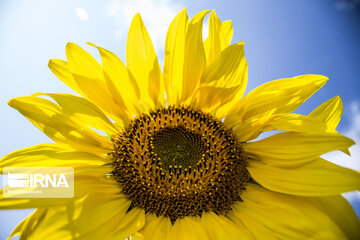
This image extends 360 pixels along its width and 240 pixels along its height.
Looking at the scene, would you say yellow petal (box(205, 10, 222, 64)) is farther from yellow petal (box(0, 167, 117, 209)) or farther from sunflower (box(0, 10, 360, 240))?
yellow petal (box(0, 167, 117, 209))

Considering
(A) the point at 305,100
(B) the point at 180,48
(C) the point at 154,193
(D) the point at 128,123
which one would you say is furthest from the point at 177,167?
(A) the point at 305,100

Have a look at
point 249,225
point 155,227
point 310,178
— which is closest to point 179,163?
point 155,227

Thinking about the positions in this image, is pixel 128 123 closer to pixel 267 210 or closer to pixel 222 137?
pixel 222 137

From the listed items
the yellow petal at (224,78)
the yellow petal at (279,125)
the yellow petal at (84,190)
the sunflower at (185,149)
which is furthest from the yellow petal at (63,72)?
the yellow petal at (279,125)

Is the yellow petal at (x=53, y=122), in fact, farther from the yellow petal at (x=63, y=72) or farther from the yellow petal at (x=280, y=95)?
the yellow petal at (x=280, y=95)

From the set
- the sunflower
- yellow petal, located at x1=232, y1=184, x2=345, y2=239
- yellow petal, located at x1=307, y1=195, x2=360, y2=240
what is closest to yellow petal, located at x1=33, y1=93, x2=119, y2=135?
the sunflower

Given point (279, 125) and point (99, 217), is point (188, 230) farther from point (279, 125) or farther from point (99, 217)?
point (279, 125)

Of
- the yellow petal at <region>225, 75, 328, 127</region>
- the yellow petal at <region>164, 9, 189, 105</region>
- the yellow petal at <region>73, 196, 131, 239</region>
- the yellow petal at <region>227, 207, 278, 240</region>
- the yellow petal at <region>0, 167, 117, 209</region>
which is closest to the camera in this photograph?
the yellow petal at <region>0, 167, 117, 209</region>
